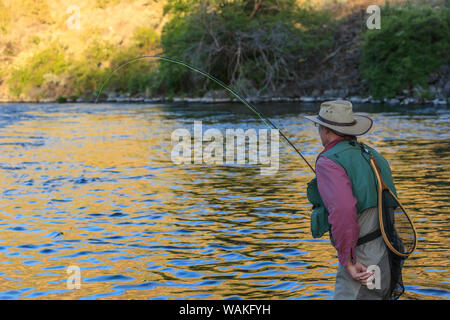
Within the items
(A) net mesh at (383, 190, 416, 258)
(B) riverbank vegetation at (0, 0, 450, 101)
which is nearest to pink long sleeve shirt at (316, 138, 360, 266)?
(A) net mesh at (383, 190, 416, 258)

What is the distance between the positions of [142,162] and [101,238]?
22.2 feet

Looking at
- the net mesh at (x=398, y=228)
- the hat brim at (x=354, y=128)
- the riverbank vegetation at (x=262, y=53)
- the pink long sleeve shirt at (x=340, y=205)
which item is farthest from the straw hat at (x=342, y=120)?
the riverbank vegetation at (x=262, y=53)

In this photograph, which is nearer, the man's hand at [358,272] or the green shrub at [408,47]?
the man's hand at [358,272]

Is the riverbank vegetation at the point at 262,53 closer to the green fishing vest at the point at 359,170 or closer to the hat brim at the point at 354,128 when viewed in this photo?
the hat brim at the point at 354,128

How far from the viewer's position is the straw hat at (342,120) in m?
3.73

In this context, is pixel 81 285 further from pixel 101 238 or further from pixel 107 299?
pixel 101 238

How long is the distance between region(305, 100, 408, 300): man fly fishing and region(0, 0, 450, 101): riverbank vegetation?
3214 cm

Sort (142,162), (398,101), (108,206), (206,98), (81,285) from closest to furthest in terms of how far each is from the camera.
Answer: (81,285) < (108,206) < (142,162) < (398,101) < (206,98)

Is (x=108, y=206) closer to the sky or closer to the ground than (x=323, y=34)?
closer to the ground

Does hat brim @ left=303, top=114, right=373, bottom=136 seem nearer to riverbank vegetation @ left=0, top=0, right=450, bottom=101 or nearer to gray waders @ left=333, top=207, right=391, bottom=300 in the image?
gray waders @ left=333, top=207, right=391, bottom=300

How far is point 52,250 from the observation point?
6793mm

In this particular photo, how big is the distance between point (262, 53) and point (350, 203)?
36450 millimetres

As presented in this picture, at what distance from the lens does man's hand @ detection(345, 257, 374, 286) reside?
3.65 meters
